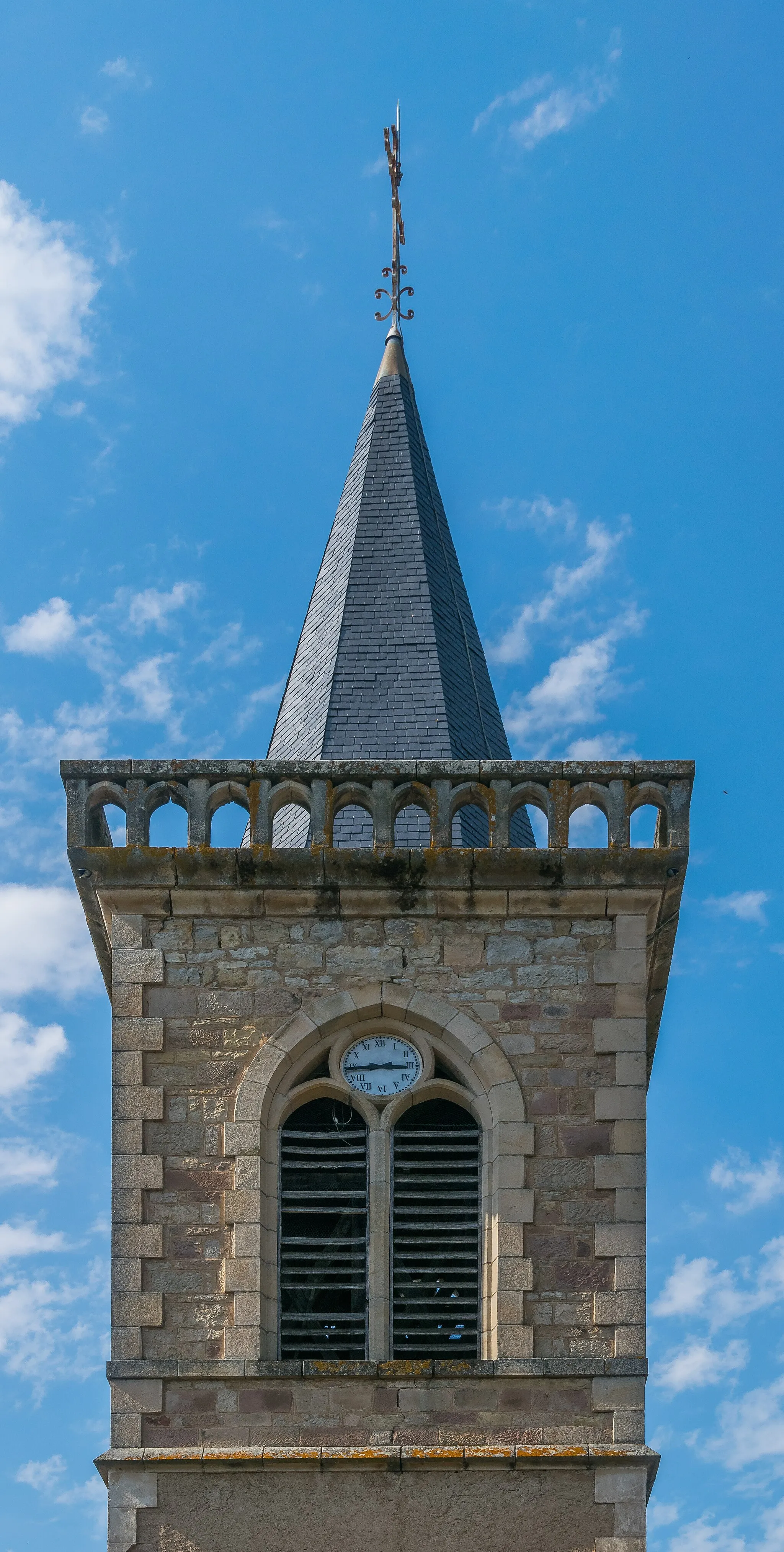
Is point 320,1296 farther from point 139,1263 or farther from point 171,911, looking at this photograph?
point 171,911

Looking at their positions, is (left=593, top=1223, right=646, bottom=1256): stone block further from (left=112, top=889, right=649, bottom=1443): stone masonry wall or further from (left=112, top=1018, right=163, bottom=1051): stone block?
(left=112, top=1018, right=163, bottom=1051): stone block

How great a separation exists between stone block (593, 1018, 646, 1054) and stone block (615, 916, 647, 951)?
1.47ft

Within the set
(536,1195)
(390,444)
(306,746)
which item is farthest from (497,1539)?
(390,444)

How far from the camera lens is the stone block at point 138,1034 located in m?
17.9

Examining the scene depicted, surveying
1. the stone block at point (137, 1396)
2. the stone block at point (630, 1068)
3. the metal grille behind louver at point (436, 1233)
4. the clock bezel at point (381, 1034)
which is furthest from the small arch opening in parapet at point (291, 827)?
the stone block at point (137, 1396)

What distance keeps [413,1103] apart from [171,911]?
1.75 metres

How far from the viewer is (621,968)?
18172mm

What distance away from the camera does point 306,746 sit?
20.2 metres

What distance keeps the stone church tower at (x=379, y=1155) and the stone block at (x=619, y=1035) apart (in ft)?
0.06

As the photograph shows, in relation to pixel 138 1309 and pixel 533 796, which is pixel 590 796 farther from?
pixel 138 1309

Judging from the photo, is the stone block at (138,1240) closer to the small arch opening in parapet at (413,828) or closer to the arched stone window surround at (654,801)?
the small arch opening in parapet at (413,828)

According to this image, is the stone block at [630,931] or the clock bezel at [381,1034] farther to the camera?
the stone block at [630,931]

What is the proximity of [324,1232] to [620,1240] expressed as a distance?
5.42ft

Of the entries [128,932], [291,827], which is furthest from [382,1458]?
[291,827]
